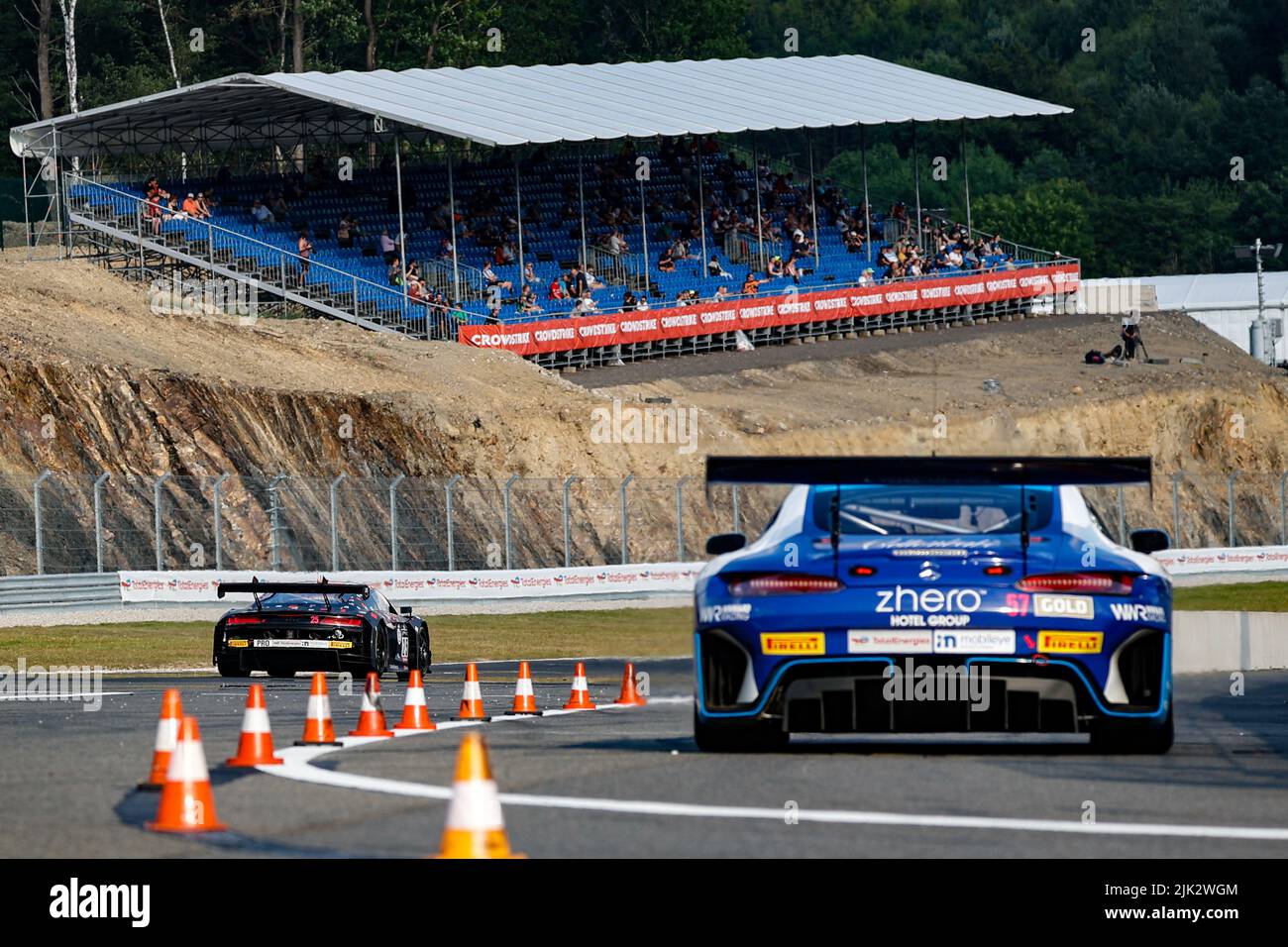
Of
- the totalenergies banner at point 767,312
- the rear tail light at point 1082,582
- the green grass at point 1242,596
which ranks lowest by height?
the green grass at point 1242,596

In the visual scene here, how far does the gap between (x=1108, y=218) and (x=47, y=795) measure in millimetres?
101219

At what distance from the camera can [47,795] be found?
10289 millimetres

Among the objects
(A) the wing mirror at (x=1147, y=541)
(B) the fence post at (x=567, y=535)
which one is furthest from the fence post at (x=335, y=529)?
(A) the wing mirror at (x=1147, y=541)

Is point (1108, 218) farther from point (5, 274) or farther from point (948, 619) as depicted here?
point (948, 619)

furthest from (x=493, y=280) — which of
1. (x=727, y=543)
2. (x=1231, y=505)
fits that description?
(x=727, y=543)

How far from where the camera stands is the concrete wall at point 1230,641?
25.4 metres

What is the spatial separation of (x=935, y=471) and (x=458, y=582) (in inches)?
1024

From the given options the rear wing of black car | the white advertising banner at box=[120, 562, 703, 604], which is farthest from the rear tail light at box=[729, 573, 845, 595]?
the white advertising banner at box=[120, 562, 703, 604]

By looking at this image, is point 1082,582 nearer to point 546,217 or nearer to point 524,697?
point 524,697

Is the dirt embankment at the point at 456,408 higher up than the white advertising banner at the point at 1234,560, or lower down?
higher up

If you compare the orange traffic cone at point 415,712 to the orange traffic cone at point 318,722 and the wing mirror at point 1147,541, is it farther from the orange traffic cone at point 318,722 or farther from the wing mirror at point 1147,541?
the wing mirror at point 1147,541

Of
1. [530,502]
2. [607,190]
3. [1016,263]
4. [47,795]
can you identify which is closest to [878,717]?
[47,795]

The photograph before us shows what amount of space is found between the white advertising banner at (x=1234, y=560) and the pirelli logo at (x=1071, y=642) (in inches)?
1347

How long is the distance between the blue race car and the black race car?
1272 centimetres
